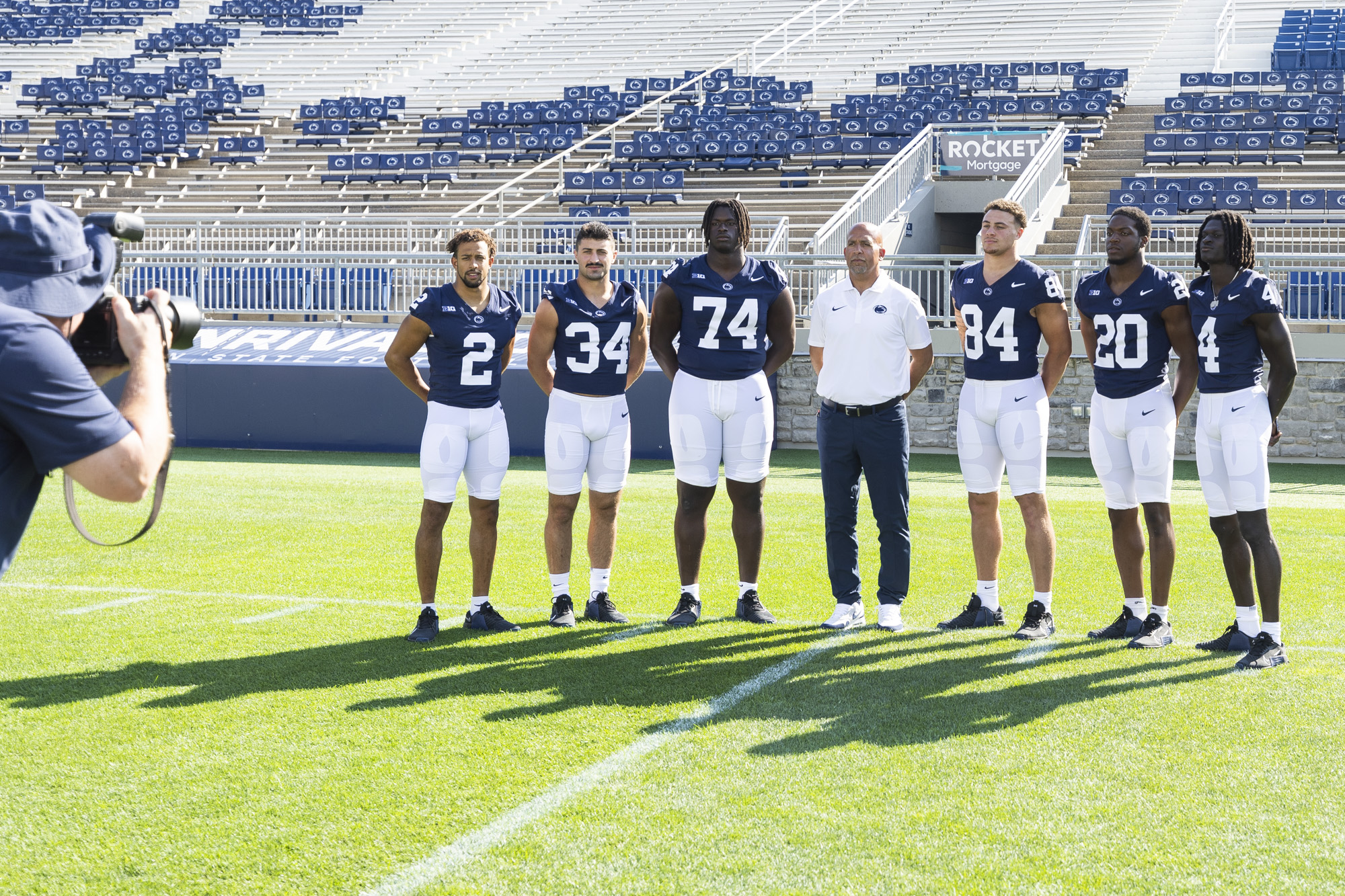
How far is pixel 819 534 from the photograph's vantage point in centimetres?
909

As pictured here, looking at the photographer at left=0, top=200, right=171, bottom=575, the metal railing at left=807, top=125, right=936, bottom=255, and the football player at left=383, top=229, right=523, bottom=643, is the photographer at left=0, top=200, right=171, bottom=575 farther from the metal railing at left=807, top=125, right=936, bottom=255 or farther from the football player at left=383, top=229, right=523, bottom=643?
the metal railing at left=807, top=125, right=936, bottom=255

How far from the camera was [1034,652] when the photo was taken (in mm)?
5789

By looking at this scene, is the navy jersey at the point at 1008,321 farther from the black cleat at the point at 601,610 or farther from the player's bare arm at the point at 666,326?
the black cleat at the point at 601,610

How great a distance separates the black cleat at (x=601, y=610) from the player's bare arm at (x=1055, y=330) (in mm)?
2353

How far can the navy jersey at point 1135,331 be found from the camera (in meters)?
5.88

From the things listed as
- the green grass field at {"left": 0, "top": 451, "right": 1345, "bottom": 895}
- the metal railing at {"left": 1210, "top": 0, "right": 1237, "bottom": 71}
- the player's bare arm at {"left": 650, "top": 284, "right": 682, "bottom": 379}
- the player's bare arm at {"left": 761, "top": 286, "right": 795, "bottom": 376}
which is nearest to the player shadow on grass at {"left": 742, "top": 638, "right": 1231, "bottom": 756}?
the green grass field at {"left": 0, "top": 451, "right": 1345, "bottom": 895}

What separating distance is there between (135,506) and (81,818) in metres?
6.69

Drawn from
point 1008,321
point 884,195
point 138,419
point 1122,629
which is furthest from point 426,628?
point 884,195

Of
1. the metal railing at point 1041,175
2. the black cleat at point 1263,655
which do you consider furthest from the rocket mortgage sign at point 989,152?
the black cleat at point 1263,655

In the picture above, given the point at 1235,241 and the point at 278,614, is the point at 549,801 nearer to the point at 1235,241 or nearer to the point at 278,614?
the point at 278,614

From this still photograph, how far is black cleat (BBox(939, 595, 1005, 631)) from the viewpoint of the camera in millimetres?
6297

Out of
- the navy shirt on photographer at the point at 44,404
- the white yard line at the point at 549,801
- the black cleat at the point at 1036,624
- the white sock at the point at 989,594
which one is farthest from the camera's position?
the white sock at the point at 989,594

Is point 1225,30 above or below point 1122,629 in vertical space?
above

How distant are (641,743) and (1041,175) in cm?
1720
